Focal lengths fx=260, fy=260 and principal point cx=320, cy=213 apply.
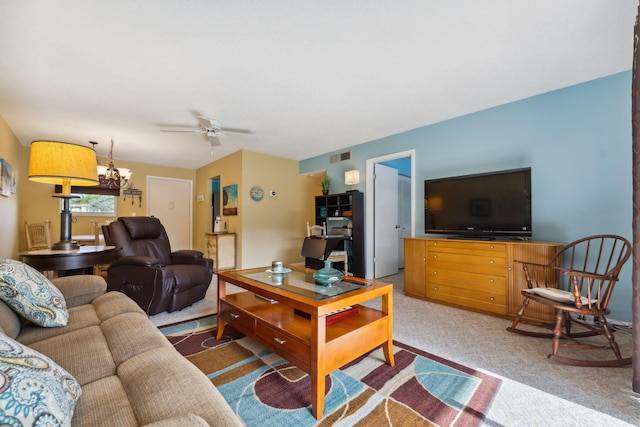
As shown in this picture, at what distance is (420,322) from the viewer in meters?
2.56

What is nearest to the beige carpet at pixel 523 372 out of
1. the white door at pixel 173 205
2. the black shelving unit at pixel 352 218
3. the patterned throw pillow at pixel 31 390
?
the black shelving unit at pixel 352 218

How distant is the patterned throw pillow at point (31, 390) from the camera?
516mm

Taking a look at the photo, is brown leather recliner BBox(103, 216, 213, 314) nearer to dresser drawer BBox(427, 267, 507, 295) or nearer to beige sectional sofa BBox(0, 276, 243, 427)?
beige sectional sofa BBox(0, 276, 243, 427)

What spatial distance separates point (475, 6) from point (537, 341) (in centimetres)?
257

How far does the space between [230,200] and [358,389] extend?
4.53 meters

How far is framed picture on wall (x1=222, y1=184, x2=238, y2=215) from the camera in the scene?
5.16m

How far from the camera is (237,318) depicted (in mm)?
1979

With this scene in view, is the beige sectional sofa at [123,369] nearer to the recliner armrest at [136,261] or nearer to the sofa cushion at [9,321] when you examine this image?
the sofa cushion at [9,321]

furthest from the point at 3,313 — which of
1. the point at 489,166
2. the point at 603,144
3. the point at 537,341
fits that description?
the point at 603,144

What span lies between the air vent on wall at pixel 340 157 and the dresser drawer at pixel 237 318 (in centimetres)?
345

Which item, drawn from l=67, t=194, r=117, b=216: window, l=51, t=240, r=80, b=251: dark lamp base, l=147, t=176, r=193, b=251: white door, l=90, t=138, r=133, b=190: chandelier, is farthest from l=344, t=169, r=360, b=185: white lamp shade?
l=67, t=194, r=117, b=216: window

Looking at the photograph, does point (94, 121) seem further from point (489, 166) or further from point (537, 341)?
point (537, 341)

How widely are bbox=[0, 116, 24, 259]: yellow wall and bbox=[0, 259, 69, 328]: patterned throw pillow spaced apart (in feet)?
10.8

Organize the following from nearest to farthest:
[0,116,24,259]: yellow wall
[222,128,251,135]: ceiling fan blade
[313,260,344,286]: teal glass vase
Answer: [313,260,344,286]: teal glass vase → [0,116,24,259]: yellow wall → [222,128,251,135]: ceiling fan blade
